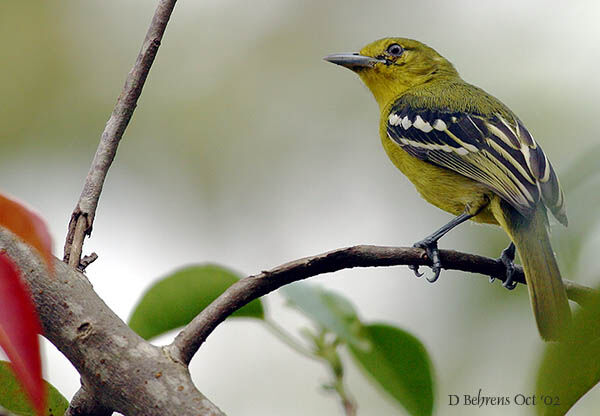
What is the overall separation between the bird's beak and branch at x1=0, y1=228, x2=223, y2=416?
9.00ft

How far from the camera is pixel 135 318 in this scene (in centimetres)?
196

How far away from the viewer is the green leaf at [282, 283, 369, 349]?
1.83 meters

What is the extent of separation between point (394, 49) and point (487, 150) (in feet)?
4.28

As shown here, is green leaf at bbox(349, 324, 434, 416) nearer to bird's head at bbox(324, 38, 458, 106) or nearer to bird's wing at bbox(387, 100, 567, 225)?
bird's wing at bbox(387, 100, 567, 225)

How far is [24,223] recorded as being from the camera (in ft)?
2.47

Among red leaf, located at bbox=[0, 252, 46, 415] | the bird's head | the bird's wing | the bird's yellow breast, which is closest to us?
red leaf, located at bbox=[0, 252, 46, 415]

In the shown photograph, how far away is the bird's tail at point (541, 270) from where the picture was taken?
216cm

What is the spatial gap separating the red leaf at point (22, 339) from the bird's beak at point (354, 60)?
3.34 meters

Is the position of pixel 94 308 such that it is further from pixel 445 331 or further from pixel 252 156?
pixel 252 156

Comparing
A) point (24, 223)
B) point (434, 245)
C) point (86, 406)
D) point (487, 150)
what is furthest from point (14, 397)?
point (487, 150)

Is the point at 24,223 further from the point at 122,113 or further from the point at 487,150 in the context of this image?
the point at 487,150

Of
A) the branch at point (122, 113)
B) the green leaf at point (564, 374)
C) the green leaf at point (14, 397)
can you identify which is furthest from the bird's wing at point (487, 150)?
the green leaf at point (14, 397)

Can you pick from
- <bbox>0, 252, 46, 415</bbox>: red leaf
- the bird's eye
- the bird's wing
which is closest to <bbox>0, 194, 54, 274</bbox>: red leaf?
<bbox>0, 252, 46, 415</bbox>: red leaf

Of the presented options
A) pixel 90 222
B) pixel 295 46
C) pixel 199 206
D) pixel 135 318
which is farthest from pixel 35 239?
pixel 295 46
